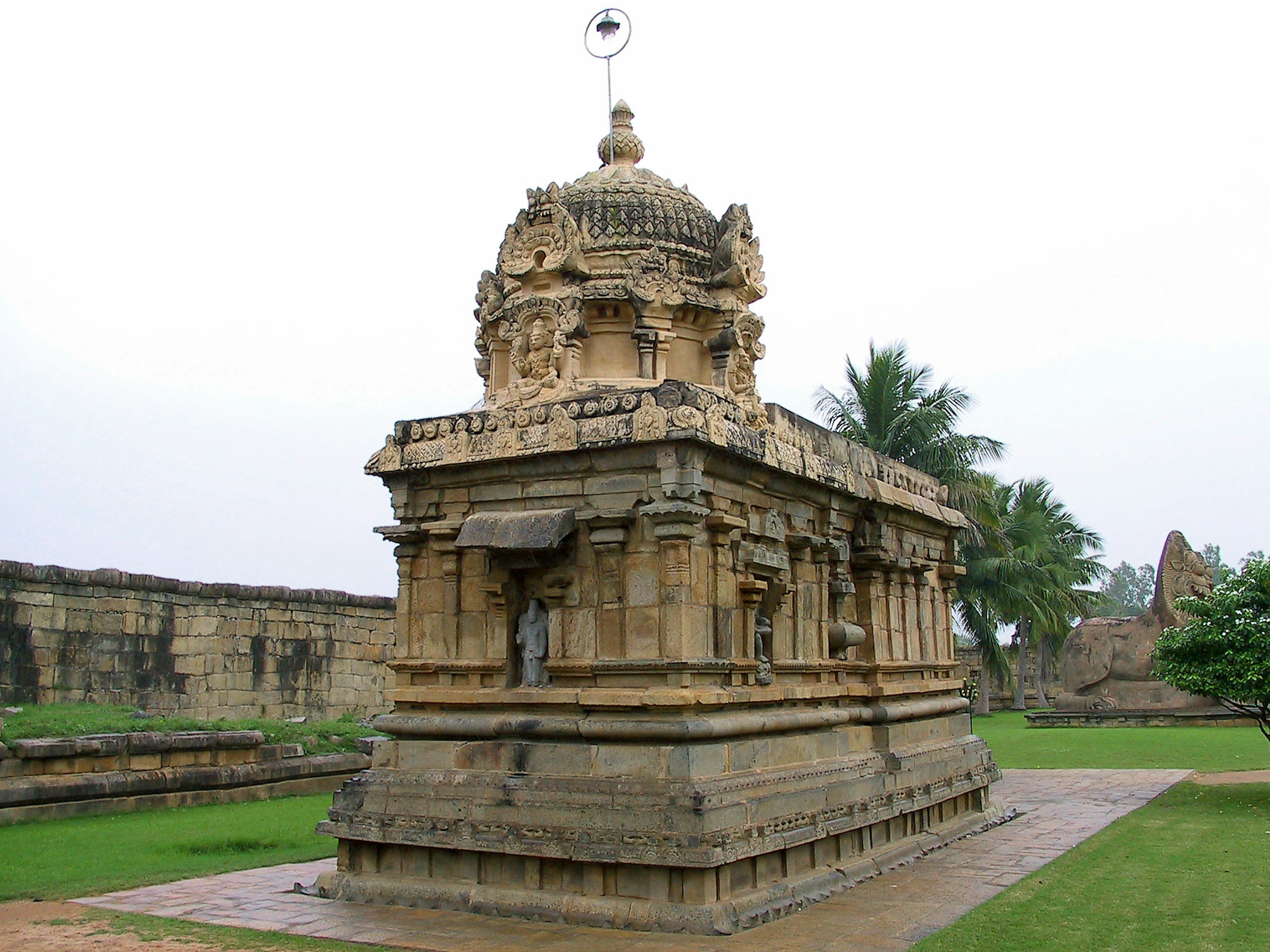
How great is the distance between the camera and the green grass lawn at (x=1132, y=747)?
17859 mm

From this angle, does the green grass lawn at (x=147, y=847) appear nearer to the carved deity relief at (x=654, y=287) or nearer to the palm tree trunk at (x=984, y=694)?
the carved deity relief at (x=654, y=287)

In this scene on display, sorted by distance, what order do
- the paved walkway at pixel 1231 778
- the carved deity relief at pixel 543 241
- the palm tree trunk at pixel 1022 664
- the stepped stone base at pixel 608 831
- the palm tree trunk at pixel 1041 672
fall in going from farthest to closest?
the palm tree trunk at pixel 1041 672 → the palm tree trunk at pixel 1022 664 → the paved walkway at pixel 1231 778 → the carved deity relief at pixel 543 241 → the stepped stone base at pixel 608 831

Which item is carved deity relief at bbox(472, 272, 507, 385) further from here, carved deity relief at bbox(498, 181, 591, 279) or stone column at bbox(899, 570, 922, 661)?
stone column at bbox(899, 570, 922, 661)

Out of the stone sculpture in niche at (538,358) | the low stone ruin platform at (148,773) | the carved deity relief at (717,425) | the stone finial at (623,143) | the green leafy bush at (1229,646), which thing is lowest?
the low stone ruin platform at (148,773)

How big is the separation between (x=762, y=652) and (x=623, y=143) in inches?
206

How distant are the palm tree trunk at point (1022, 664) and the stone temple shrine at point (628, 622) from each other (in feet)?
78.3

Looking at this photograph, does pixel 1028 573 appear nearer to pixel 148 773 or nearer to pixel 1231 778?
pixel 1231 778

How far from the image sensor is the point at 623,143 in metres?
11.0

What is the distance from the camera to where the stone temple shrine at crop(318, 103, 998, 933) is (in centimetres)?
761

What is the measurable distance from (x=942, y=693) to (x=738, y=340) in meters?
5.09

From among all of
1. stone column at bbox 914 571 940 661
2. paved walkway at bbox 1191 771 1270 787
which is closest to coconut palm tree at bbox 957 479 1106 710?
paved walkway at bbox 1191 771 1270 787

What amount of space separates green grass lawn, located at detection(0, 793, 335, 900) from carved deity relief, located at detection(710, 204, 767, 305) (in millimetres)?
6310

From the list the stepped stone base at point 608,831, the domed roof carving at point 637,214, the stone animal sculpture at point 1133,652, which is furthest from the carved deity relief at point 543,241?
the stone animal sculpture at point 1133,652

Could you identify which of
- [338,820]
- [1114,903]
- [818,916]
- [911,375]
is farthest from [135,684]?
[911,375]
